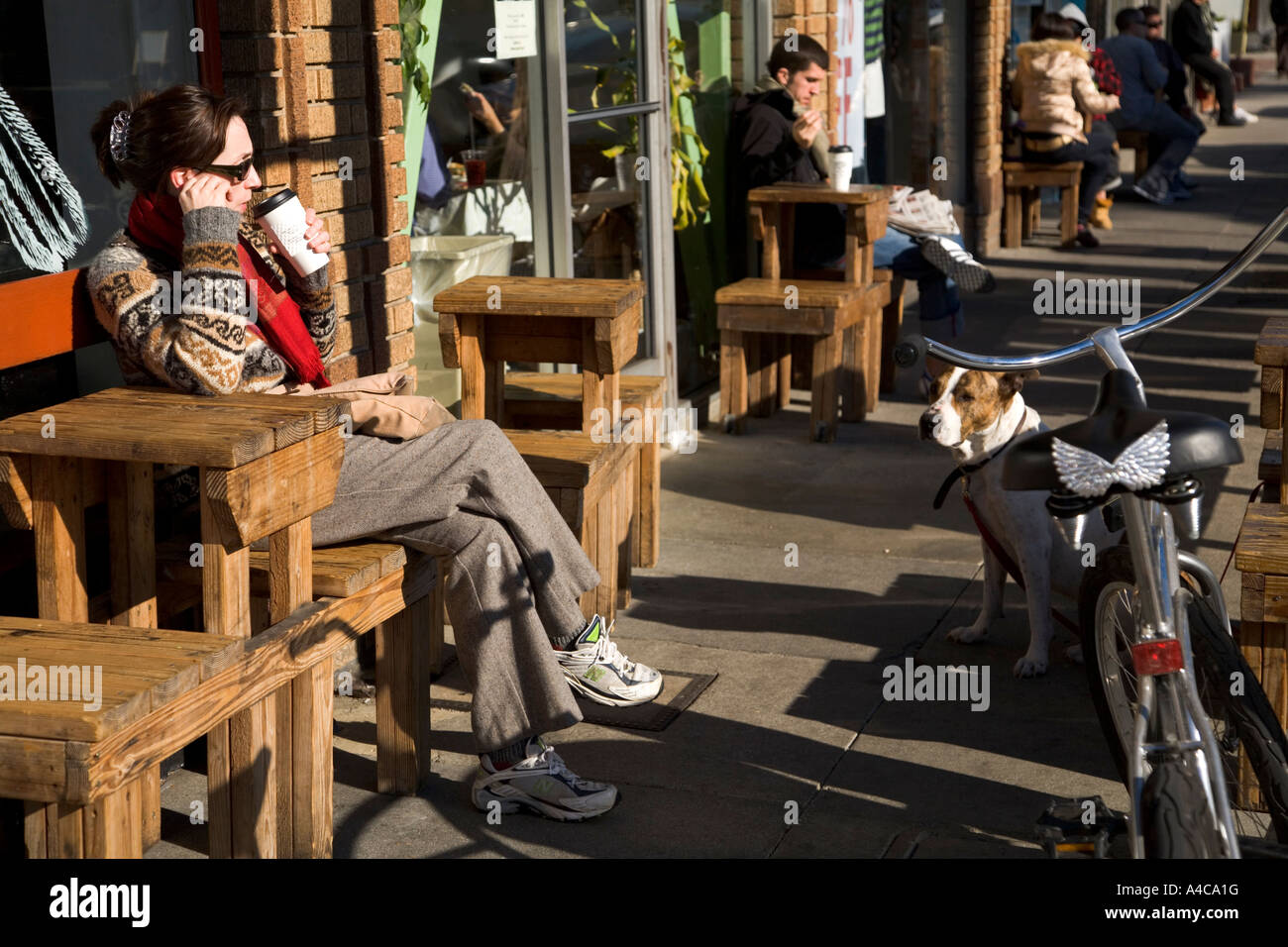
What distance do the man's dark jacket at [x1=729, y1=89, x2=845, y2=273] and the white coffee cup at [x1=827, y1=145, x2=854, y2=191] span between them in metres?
0.22

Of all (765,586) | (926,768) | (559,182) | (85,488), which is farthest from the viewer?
(559,182)

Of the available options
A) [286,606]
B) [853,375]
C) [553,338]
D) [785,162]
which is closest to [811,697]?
[553,338]

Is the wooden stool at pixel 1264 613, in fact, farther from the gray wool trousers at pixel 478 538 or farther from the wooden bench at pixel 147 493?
the wooden bench at pixel 147 493

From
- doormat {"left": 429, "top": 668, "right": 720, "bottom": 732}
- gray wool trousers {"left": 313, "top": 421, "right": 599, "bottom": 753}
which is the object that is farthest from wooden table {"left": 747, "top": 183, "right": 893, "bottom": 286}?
gray wool trousers {"left": 313, "top": 421, "right": 599, "bottom": 753}

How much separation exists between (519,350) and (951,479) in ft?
4.47

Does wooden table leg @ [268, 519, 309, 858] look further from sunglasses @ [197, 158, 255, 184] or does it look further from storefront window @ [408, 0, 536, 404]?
storefront window @ [408, 0, 536, 404]

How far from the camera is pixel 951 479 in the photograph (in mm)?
4496

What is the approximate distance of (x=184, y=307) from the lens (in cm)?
330

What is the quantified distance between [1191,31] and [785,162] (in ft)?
38.6

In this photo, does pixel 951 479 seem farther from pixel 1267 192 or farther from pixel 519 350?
pixel 1267 192

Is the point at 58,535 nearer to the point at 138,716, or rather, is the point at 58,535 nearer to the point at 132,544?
the point at 132,544

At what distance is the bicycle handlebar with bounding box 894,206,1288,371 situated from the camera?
268cm

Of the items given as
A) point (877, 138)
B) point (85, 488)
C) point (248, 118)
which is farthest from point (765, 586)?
point (877, 138)

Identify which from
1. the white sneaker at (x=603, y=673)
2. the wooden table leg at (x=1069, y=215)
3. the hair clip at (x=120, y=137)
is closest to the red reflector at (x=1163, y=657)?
the white sneaker at (x=603, y=673)
